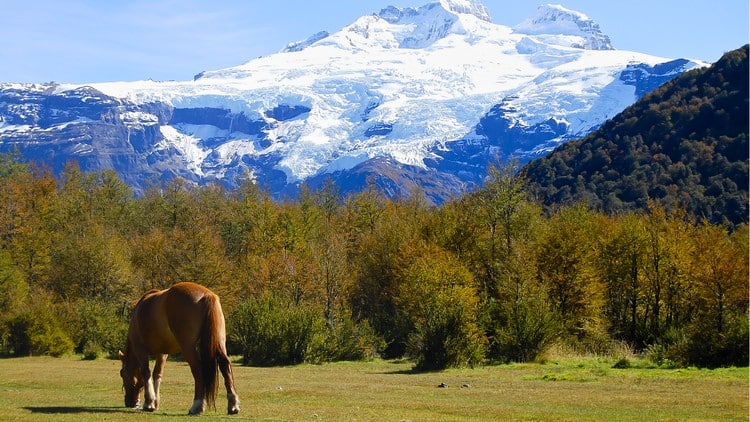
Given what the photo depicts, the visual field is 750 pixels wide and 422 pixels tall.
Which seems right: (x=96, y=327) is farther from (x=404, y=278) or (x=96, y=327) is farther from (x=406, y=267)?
(x=406, y=267)

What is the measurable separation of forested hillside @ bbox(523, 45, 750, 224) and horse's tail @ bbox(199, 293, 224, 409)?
270 ft

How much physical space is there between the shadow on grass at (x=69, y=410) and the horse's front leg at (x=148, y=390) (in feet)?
1.46

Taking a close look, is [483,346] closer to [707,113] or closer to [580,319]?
[580,319]

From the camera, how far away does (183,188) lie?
9512 centimetres

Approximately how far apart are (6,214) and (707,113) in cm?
8651

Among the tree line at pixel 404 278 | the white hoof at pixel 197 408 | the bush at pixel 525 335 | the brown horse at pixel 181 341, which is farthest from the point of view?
the tree line at pixel 404 278

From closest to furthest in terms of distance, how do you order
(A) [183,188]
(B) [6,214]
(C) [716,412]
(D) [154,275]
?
(C) [716,412], (D) [154,275], (B) [6,214], (A) [183,188]

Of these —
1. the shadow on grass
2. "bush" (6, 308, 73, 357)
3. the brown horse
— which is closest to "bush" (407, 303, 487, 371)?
the brown horse

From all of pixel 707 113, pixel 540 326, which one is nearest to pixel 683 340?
pixel 540 326

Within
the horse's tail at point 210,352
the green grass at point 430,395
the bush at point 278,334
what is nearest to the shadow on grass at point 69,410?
the green grass at point 430,395

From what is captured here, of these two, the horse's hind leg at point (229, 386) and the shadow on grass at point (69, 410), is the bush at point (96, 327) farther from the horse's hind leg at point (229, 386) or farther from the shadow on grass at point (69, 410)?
the horse's hind leg at point (229, 386)

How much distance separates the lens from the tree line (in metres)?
39.1

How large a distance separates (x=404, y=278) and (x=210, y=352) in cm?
3962

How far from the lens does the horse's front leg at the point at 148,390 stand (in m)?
19.4
